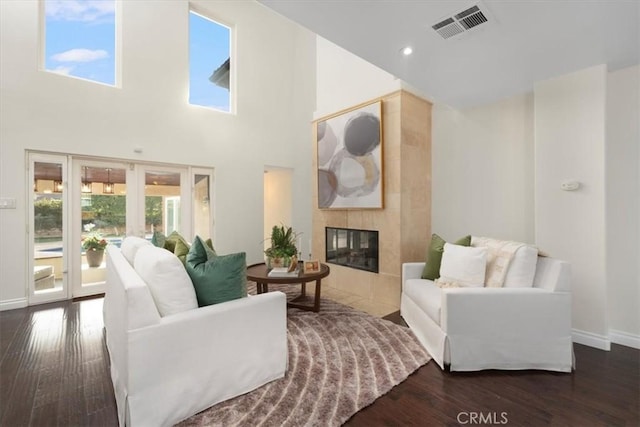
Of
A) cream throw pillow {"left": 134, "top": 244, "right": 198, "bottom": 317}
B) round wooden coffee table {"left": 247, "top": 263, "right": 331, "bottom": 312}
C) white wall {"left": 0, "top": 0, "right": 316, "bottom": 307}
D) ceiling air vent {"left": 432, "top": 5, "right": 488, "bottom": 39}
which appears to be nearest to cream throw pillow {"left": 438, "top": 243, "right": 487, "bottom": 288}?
round wooden coffee table {"left": 247, "top": 263, "right": 331, "bottom": 312}

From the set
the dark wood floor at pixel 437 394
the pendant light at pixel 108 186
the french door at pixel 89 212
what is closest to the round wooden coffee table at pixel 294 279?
the dark wood floor at pixel 437 394

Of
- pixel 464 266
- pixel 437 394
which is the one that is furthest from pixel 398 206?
pixel 437 394

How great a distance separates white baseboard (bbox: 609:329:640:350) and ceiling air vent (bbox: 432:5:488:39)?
9.55 feet

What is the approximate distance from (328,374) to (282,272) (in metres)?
1.28

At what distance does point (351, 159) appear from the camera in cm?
416

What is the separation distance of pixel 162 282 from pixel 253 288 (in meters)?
2.73

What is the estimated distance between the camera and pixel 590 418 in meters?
1.65

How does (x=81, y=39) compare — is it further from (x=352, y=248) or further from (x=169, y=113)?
(x=352, y=248)

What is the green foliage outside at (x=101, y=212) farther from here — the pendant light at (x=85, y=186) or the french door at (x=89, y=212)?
the pendant light at (x=85, y=186)

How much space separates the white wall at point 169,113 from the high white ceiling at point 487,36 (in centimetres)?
338

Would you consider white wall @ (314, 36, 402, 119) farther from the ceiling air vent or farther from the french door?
the french door

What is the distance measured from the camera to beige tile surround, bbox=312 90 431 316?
365 centimetres

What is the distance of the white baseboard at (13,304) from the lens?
3402mm

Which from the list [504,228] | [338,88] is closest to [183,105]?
[338,88]
